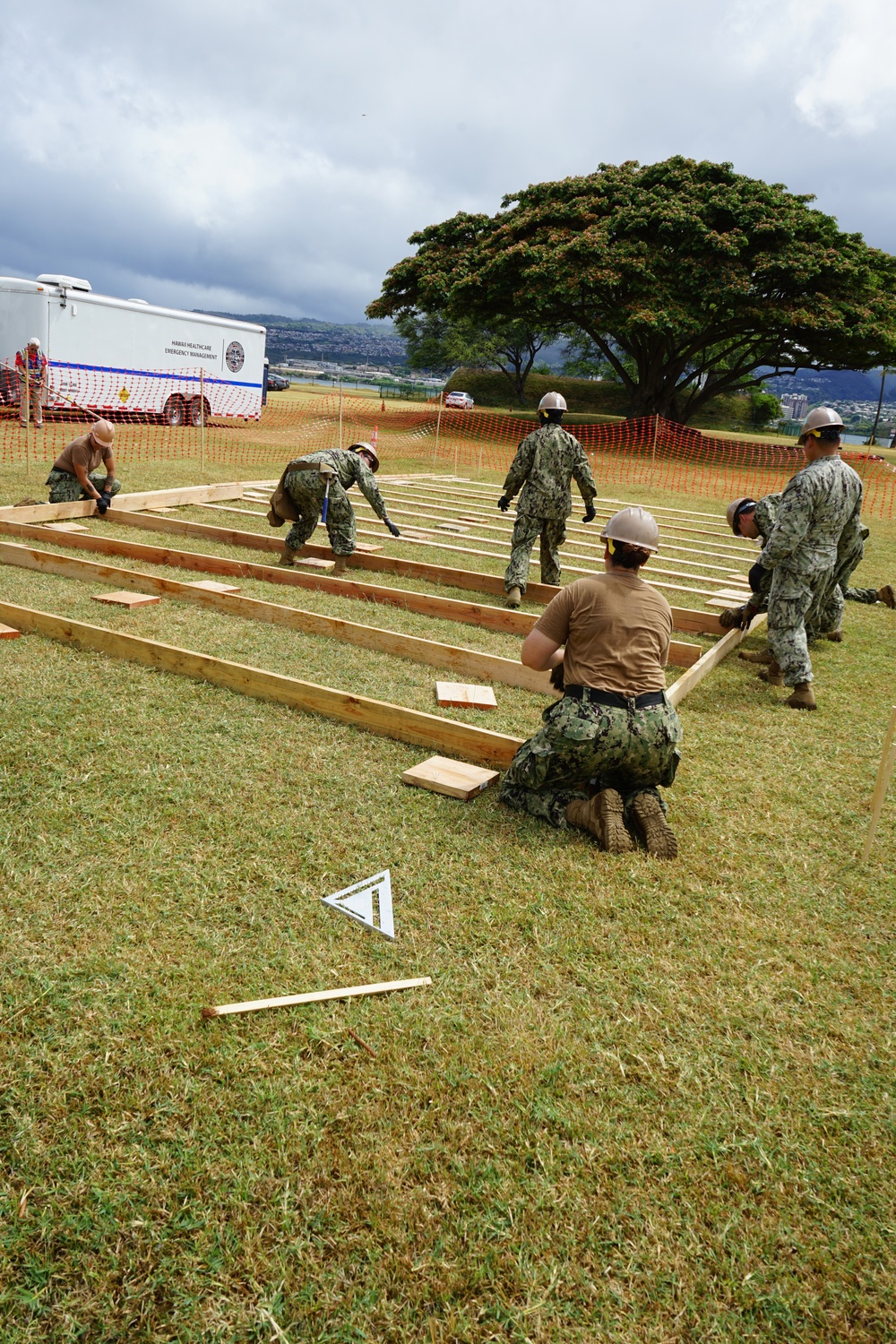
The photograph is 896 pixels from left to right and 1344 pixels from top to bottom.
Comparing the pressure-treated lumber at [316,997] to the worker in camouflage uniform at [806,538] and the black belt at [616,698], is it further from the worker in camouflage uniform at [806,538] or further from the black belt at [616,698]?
the worker in camouflage uniform at [806,538]

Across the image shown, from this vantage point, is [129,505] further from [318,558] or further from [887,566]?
[887,566]

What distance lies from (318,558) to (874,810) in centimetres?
681

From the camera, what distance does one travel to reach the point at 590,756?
400 cm

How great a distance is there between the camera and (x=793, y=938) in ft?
11.3

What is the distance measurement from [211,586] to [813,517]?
5109 millimetres

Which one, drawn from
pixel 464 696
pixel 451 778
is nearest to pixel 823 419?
pixel 464 696

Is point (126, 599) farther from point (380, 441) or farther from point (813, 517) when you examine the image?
point (380, 441)

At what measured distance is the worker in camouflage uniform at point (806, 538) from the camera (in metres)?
6.33

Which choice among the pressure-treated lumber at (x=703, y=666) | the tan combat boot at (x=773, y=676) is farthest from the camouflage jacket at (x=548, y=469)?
the tan combat boot at (x=773, y=676)

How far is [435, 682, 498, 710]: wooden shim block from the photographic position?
18.6 ft

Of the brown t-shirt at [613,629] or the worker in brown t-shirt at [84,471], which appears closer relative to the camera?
the brown t-shirt at [613,629]

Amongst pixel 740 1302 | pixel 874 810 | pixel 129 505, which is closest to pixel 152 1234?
pixel 740 1302

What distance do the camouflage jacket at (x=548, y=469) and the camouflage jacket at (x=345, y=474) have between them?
1.40 m

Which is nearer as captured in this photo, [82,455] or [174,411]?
[82,455]
